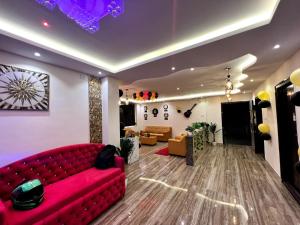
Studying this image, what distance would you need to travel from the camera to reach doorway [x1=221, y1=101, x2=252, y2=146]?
7.78 m

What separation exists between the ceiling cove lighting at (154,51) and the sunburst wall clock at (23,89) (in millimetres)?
629

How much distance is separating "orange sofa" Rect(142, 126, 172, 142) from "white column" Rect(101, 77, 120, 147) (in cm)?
523

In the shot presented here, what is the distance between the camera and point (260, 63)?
9.91 feet

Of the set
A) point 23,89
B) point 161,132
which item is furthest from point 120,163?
point 161,132

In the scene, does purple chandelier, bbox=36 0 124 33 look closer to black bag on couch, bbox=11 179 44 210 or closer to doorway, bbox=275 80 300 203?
black bag on couch, bbox=11 179 44 210

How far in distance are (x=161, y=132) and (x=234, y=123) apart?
415 centimetres

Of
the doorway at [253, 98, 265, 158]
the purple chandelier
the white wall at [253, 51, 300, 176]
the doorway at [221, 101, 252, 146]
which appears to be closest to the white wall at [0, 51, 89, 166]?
the purple chandelier

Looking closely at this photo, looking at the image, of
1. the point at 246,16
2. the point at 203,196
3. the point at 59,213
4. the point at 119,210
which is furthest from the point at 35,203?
the point at 246,16

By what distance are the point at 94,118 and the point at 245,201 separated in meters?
3.62

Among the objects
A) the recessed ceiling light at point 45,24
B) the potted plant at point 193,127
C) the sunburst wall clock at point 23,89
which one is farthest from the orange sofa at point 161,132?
the recessed ceiling light at point 45,24

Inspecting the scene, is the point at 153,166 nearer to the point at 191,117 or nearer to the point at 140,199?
the point at 140,199

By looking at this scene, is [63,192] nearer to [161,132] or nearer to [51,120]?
[51,120]

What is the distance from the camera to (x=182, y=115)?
9.34 metres

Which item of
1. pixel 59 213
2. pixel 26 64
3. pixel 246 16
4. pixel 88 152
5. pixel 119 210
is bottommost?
pixel 119 210
